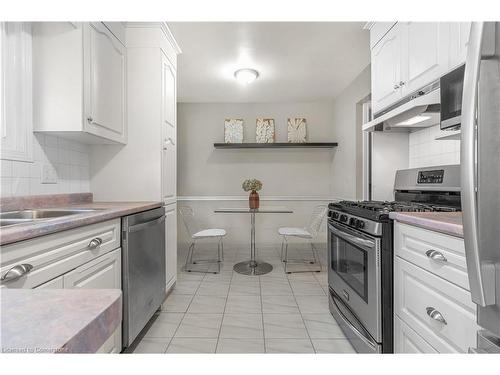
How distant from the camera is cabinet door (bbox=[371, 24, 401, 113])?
6.23 feet

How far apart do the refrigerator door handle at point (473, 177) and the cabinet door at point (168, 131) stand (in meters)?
2.04

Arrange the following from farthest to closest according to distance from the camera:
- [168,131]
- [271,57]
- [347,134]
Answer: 1. [347,134]
2. [271,57]
3. [168,131]

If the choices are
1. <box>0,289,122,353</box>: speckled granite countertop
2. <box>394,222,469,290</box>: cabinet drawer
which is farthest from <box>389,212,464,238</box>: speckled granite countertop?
<box>0,289,122,353</box>: speckled granite countertop

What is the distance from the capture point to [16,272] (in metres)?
0.85

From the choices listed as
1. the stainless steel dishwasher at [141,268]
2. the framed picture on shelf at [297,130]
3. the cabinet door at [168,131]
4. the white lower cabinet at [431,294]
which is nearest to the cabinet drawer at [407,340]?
the white lower cabinet at [431,294]

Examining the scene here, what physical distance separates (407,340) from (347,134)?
3017mm

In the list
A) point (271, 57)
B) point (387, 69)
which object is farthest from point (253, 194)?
point (387, 69)

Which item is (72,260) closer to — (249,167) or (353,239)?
(353,239)

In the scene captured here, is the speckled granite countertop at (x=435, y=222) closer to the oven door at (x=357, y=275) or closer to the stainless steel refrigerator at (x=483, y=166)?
the oven door at (x=357, y=275)

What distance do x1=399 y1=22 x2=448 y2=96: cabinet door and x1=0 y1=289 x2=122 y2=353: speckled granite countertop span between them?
73.7 inches

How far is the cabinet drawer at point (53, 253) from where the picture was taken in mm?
857

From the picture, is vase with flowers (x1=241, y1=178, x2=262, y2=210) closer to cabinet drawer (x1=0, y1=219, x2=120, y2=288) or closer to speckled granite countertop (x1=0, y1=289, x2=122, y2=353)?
cabinet drawer (x1=0, y1=219, x2=120, y2=288)
